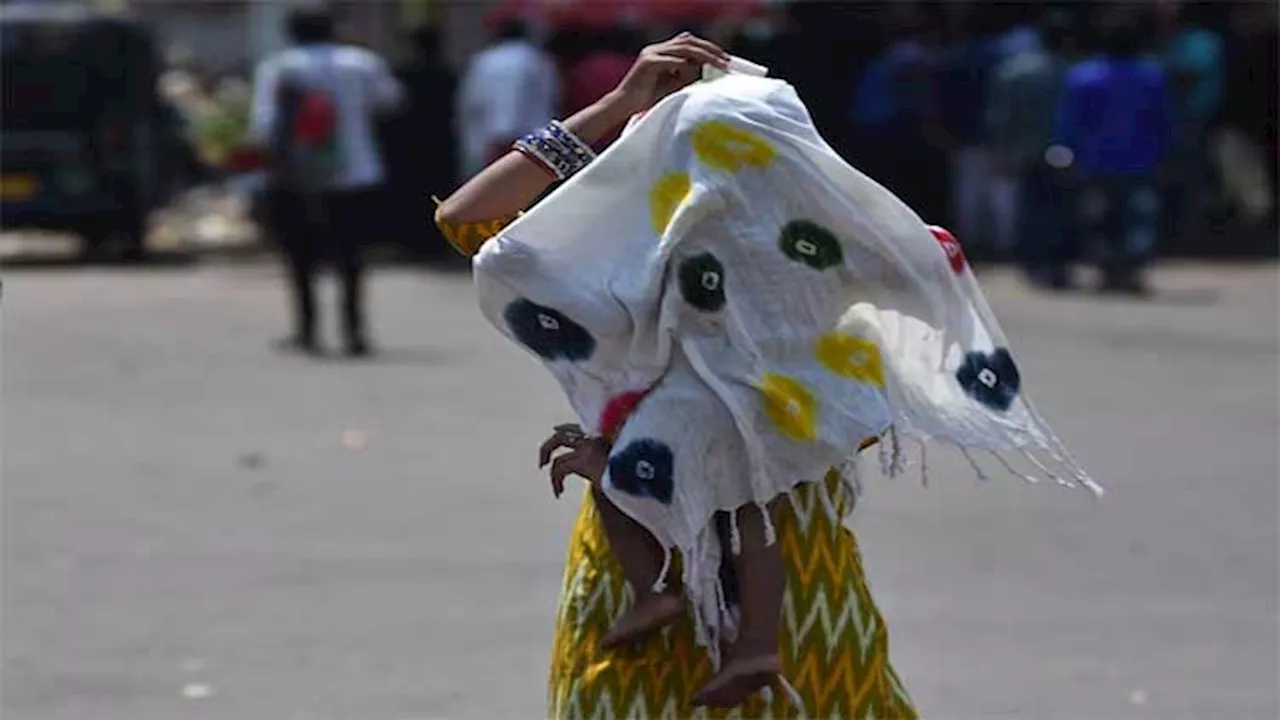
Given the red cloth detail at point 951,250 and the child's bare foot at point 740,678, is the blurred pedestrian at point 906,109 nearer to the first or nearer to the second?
the red cloth detail at point 951,250

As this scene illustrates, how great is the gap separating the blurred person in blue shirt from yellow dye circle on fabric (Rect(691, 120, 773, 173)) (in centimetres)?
1283

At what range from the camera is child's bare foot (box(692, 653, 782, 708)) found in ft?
10.4

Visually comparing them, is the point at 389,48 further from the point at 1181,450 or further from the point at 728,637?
the point at 728,637

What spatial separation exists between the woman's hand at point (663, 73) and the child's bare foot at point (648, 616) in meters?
0.60

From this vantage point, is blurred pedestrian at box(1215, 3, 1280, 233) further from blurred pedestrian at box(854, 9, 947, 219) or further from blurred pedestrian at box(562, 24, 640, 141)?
blurred pedestrian at box(562, 24, 640, 141)

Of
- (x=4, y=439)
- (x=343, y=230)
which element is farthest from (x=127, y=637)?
(x=343, y=230)

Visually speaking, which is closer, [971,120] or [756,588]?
[756,588]

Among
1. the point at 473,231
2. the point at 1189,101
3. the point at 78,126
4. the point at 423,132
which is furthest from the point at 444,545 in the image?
the point at 78,126

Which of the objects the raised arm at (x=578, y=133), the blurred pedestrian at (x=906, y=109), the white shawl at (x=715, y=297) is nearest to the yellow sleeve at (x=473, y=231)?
the raised arm at (x=578, y=133)

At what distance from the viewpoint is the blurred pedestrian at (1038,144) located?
16.5 metres

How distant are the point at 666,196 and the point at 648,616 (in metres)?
0.51

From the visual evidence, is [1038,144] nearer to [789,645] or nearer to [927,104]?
[927,104]

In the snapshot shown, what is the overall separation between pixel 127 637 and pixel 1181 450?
4513mm

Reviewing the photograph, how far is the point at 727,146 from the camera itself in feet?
10.2
